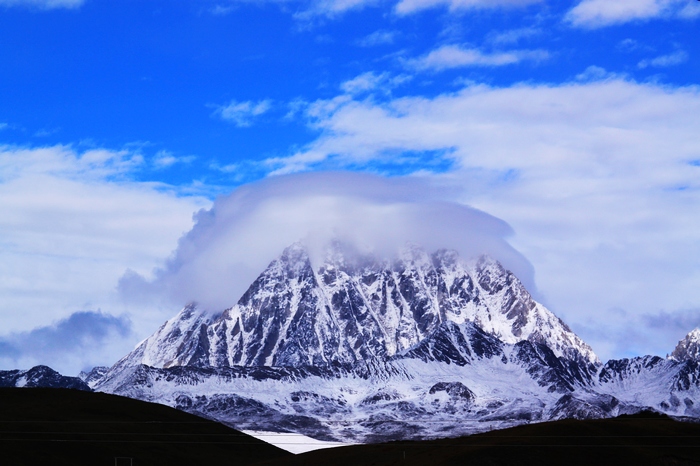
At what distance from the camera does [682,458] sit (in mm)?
183500

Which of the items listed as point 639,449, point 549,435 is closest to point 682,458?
point 639,449

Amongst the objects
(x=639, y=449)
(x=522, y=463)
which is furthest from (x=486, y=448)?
(x=639, y=449)

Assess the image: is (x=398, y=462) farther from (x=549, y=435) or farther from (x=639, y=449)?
(x=639, y=449)

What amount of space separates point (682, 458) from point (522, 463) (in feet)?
86.5

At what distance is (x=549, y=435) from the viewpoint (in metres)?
200

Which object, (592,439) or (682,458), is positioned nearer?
(682,458)

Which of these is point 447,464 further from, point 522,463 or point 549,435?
point 549,435

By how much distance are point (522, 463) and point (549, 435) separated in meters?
18.4

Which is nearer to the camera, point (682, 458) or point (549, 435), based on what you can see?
point (682, 458)

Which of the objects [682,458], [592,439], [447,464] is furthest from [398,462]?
[682,458]

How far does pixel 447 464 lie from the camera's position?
184875mm

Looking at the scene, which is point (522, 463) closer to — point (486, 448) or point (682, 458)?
point (486, 448)

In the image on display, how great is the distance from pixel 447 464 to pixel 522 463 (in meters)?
12.3

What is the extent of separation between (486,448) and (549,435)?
619 inches
